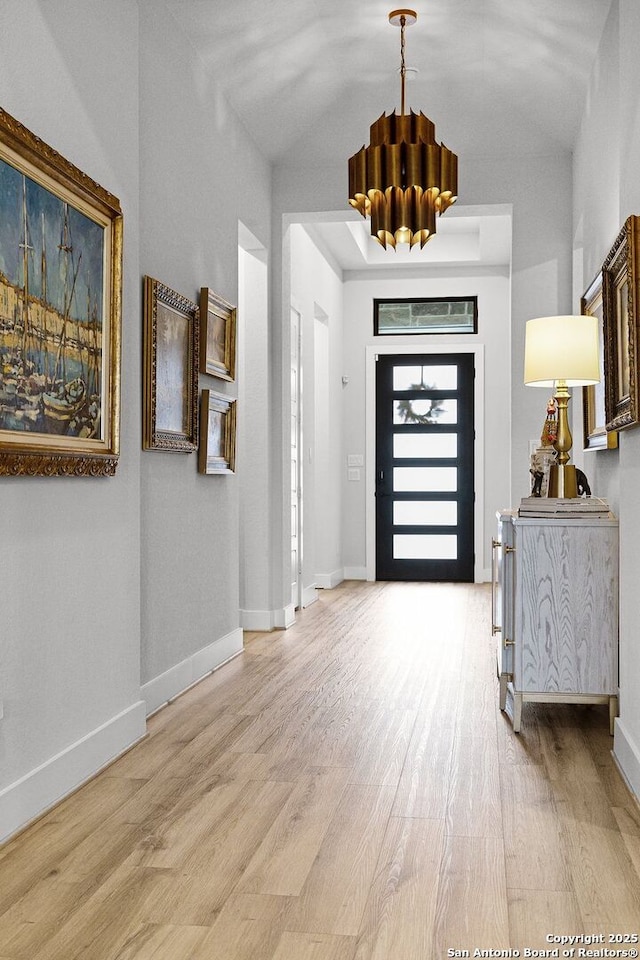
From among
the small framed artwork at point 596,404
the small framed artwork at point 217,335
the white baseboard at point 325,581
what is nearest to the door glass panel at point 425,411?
the white baseboard at point 325,581

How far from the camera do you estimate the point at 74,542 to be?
302 centimetres

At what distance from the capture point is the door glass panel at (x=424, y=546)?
9.03m

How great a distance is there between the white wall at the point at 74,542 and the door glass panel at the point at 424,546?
575cm

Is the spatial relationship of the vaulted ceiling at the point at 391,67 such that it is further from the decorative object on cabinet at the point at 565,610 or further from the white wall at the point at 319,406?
the decorative object on cabinet at the point at 565,610

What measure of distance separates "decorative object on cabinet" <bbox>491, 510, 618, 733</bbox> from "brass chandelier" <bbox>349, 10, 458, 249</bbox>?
1.52 metres

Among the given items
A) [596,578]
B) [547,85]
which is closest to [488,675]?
[596,578]

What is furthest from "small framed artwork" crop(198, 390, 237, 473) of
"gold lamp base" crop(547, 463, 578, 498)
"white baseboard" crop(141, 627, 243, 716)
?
"gold lamp base" crop(547, 463, 578, 498)

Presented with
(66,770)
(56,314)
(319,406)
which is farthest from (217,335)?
(319,406)

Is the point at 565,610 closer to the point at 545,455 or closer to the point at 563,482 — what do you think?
the point at 563,482

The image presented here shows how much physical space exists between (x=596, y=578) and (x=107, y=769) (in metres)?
1.95

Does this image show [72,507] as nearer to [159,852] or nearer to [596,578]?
[159,852]

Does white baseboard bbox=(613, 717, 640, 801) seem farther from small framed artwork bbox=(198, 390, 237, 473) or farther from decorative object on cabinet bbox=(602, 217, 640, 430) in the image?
small framed artwork bbox=(198, 390, 237, 473)

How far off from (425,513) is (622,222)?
5838 mm

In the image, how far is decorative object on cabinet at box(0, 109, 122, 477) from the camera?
2.55 metres
